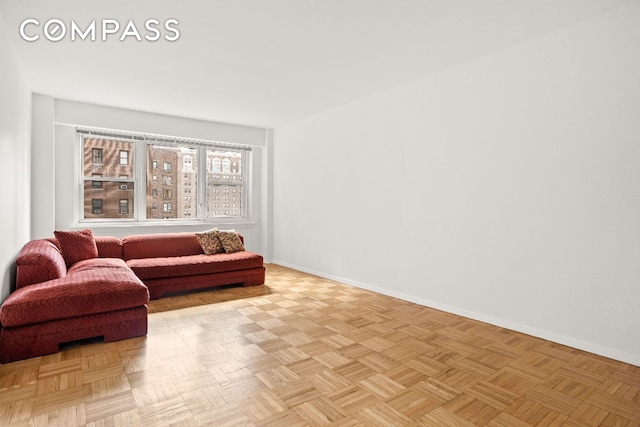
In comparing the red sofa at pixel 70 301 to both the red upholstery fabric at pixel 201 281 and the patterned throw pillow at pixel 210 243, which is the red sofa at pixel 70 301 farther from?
the patterned throw pillow at pixel 210 243

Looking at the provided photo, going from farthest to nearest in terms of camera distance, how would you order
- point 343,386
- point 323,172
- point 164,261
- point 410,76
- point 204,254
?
point 323,172 → point 204,254 → point 164,261 → point 410,76 → point 343,386

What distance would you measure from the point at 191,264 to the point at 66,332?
6.33 ft

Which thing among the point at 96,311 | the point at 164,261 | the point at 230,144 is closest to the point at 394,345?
the point at 96,311

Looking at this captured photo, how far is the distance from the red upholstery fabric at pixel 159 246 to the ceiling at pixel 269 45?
2.02m

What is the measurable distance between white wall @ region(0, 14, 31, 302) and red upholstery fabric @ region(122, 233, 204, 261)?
1169 mm

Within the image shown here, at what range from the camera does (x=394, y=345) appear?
3082mm

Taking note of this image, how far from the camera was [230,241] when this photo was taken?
18.5ft

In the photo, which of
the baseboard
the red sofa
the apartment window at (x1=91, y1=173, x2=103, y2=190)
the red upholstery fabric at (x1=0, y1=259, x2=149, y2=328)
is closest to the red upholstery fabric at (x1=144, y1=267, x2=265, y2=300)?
the red sofa

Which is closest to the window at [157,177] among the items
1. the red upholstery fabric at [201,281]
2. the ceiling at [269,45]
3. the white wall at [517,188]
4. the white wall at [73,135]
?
the white wall at [73,135]

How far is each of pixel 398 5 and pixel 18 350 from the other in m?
3.94

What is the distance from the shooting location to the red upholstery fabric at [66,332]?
273 centimetres

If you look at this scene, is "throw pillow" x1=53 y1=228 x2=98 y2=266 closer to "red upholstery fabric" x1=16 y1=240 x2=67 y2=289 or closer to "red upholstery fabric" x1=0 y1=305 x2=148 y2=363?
"red upholstery fabric" x1=16 y1=240 x2=67 y2=289

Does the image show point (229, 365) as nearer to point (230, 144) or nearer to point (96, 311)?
point (96, 311)

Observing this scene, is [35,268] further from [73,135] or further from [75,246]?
[73,135]
